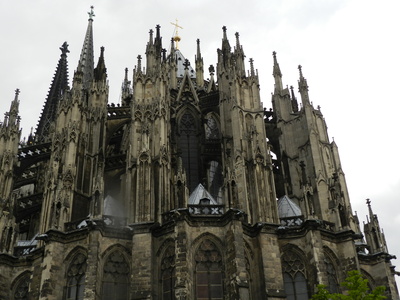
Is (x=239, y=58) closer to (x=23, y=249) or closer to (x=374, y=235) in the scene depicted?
(x=374, y=235)

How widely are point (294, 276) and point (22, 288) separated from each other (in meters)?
15.1

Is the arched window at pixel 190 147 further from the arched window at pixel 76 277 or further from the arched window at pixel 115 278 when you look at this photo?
the arched window at pixel 76 277

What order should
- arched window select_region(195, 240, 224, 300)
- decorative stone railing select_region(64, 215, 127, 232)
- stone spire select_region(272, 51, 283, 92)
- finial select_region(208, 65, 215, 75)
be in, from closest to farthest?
arched window select_region(195, 240, 224, 300)
decorative stone railing select_region(64, 215, 127, 232)
stone spire select_region(272, 51, 283, 92)
finial select_region(208, 65, 215, 75)

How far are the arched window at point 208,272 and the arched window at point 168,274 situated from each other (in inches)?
45.9

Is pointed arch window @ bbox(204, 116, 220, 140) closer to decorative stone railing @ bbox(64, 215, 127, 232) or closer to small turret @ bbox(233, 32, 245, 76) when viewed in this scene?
small turret @ bbox(233, 32, 245, 76)

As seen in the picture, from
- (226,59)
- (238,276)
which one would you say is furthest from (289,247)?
(226,59)

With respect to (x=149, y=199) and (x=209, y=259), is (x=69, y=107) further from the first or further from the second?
(x=209, y=259)

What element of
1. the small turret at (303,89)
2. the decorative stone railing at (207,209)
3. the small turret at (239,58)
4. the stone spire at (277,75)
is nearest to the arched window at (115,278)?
the decorative stone railing at (207,209)

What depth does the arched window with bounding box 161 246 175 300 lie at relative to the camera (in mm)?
24484

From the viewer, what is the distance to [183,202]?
26125mm

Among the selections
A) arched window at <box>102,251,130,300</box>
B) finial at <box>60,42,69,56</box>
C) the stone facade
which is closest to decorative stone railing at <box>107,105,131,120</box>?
the stone facade

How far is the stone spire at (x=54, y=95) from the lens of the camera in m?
59.6

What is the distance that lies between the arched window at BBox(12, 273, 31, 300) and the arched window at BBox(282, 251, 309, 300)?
14.1 m

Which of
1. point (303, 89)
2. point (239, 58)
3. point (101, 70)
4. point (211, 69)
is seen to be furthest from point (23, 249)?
point (211, 69)
